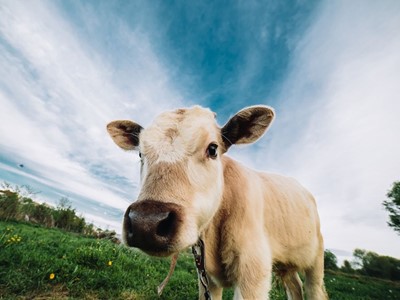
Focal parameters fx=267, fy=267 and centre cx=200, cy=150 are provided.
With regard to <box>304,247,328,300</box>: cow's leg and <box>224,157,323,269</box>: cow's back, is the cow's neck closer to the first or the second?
<box>224,157,323,269</box>: cow's back

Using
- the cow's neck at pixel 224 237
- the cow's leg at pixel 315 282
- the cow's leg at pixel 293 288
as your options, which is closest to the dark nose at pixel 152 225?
the cow's neck at pixel 224 237

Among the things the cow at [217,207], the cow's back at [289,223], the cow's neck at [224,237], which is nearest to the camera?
the cow at [217,207]

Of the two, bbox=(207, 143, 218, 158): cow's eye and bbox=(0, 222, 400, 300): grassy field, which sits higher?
bbox=(207, 143, 218, 158): cow's eye

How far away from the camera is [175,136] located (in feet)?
8.21

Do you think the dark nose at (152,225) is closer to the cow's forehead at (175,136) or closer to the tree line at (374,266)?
the cow's forehead at (175,136)

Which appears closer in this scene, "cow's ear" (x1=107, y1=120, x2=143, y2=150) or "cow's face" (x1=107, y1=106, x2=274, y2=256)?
"cow's face" (x1=107, y1=106, x2=274, y2=256)

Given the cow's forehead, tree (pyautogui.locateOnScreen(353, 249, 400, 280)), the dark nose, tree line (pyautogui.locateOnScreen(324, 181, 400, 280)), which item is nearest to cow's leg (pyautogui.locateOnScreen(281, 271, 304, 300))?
the cow's forehead

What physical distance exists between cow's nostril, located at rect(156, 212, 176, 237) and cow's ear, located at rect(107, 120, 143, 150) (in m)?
2.04

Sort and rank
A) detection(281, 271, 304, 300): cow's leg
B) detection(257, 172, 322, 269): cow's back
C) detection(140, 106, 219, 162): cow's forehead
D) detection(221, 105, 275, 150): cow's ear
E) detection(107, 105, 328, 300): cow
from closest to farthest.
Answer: detection(107, 105, 328, 300): cow < detection(140, 106, 219, 162): cow's forehead < detection(221, 105, 275, 150): cow's ear < detection(257, 172, 322, 269): cow's back < detection(281, 271, 304, 300): cow's leg

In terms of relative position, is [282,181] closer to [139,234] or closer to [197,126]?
[197,126]

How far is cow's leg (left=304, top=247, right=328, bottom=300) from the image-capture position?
13.5ft

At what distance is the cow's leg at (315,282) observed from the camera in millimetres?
4129

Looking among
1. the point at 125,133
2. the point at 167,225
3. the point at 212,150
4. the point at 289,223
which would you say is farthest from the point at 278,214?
the point at 125,133

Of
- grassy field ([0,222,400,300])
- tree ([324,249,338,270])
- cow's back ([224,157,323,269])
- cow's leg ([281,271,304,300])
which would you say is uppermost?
tree ([324,249,338,270])
